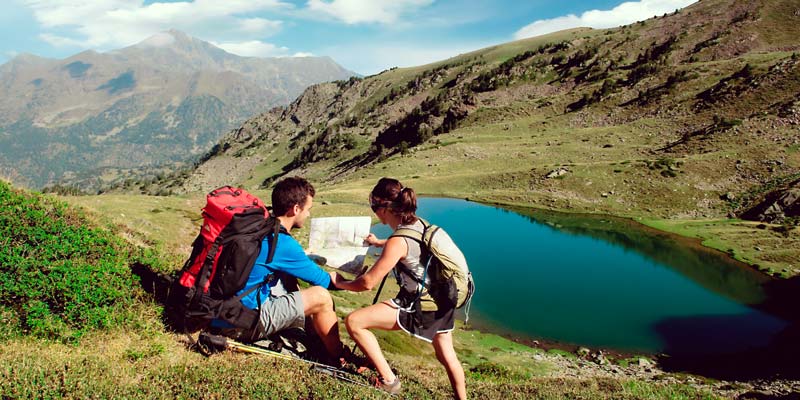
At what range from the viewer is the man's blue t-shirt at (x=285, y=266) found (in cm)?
662

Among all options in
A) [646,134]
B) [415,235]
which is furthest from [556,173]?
[415,235]

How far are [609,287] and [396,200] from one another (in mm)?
33038

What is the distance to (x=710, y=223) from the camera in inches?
1925

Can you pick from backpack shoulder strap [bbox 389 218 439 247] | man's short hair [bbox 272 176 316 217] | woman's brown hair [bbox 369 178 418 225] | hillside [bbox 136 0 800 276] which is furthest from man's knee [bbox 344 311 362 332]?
hillside [bbox 136 0 800 276]

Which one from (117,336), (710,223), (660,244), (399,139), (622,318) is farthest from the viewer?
(399,139)

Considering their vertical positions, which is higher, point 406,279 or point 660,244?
point 406,279

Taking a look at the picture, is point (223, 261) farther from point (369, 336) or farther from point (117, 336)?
point (117, 336)

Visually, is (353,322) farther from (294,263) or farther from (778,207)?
(778,207)

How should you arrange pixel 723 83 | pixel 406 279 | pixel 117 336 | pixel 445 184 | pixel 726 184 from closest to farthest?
1. pixel 406 279
2. pixel 117 336
3. pixel 726 184
4. pixel 445 184
5. pixel 723 83

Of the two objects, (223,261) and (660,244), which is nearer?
(223,261)

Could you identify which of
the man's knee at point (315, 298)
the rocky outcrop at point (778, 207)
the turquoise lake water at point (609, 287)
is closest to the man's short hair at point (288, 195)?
the man's knee at point (315, 298)

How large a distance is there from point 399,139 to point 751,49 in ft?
296

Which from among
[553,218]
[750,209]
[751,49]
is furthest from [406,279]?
[751,49]

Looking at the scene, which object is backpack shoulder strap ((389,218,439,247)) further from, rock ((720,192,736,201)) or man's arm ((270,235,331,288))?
rock ((720,192,736,201))
